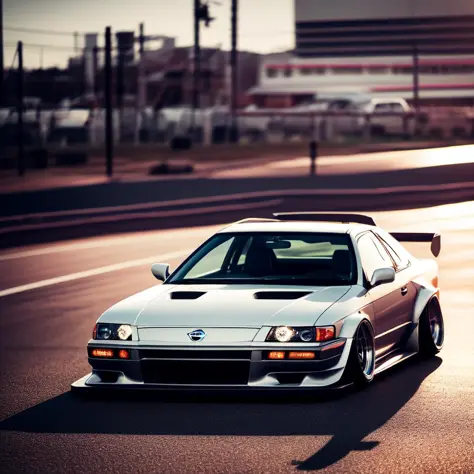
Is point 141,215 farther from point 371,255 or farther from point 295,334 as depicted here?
point 295,334

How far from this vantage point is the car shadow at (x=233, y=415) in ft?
29.7

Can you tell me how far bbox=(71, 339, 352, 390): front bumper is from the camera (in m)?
9.72

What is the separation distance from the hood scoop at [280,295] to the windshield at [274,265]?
0.36m

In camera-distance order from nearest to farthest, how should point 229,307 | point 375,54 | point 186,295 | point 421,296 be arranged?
point 229,307, point 186,295, point 421,296, point 375,54

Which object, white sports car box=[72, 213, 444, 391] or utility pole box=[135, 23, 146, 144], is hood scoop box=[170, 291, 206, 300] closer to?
white sports car box=[72, 213, 444, 391]

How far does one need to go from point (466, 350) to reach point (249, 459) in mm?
4999

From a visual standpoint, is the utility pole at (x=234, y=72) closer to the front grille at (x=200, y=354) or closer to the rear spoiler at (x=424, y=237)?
the rear spoiler at (x=424, y=237)

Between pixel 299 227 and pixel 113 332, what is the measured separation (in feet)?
6.98

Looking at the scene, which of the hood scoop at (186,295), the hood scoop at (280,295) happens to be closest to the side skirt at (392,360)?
the hood scoop at (280,295)

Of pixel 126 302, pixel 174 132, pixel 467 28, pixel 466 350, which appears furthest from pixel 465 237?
pixel 467 28

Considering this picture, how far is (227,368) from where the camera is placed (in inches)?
384

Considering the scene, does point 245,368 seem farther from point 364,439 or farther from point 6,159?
point 6,159

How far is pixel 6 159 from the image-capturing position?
55625 millimetres

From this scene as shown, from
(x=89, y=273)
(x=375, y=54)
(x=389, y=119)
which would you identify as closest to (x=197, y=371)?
(x=89, y=273)
